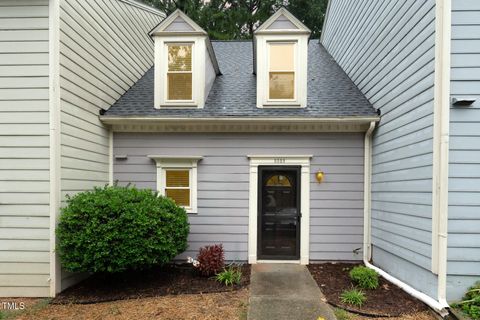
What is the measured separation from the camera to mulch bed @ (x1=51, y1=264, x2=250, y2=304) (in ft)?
16.1

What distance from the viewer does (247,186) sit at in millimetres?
6348

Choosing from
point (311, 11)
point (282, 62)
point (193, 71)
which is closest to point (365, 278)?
point (282, 62)

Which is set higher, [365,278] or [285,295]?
[365,278]

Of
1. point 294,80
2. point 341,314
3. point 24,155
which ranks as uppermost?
point 294,80

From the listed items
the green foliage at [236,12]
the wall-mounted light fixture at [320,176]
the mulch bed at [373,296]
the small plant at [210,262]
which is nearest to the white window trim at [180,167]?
the small plant at [210,262]

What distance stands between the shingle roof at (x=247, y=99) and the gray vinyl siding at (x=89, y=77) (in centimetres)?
42

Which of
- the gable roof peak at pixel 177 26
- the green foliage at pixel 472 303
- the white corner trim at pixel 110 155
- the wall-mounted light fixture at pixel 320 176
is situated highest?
the gable roof peak at pixel 177 26

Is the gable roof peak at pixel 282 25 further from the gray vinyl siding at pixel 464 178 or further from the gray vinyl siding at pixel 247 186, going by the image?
the gray vinyl siding at pixel 464 178

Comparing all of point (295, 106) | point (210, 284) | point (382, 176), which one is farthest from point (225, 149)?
point (382, 176)

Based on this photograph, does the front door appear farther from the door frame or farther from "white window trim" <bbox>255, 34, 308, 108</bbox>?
"white window trim" <bbox>255, 34, 308, 108</bbox>

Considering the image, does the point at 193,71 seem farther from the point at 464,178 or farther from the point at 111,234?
the point at 464,178

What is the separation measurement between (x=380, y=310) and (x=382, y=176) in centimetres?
233

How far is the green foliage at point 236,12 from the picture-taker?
1551 centimetres

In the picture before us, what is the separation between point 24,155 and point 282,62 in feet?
16.0
